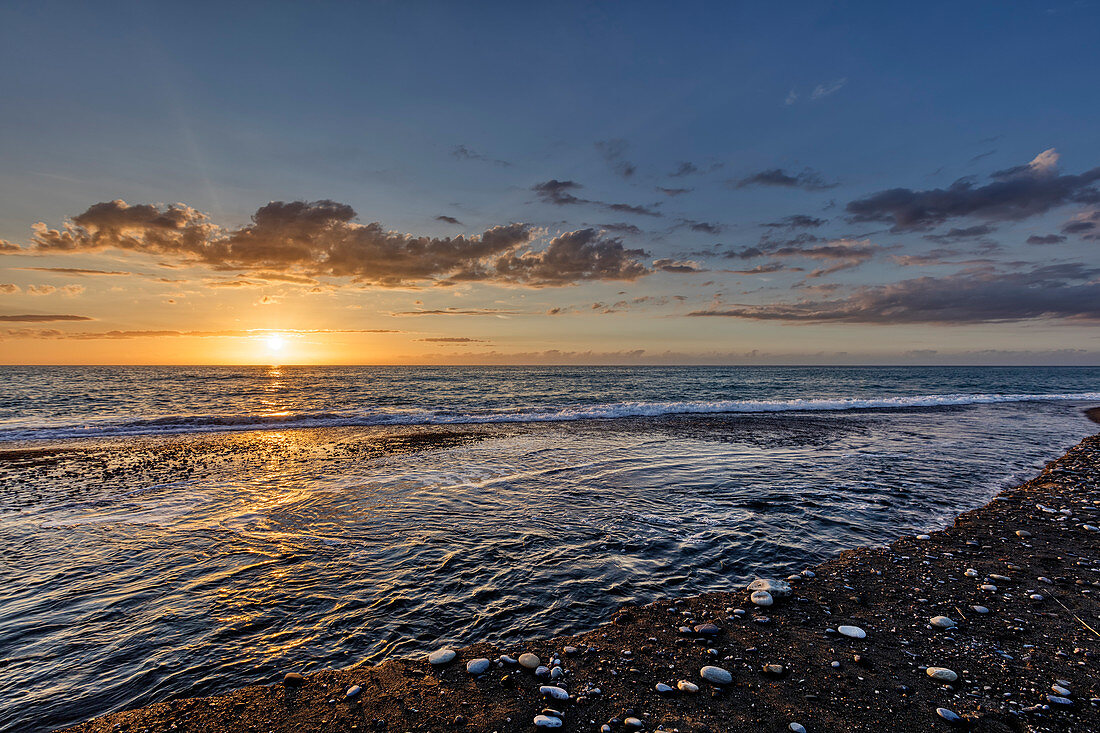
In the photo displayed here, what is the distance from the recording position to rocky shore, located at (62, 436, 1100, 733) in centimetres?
395

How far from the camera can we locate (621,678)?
4.48 meters

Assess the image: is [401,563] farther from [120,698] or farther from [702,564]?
[702,564]

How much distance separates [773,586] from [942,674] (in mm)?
2105

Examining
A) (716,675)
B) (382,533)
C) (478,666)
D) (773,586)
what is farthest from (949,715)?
(382,533)

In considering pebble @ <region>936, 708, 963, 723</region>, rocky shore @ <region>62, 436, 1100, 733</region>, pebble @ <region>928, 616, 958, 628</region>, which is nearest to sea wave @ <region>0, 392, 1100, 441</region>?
rocky shore @ <region>62, 436, 1100, 733</region>

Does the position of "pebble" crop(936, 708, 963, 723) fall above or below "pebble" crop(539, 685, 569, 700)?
above

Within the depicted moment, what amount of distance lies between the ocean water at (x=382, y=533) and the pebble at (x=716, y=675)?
1.46m

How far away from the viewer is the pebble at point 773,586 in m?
6.21

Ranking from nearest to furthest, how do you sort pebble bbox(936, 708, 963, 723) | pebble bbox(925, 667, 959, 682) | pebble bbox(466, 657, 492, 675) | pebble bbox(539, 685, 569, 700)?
1. pebble bbox(936, 708, 963, 723)
2. pebble bbox(539, 685, 569, 700)
3. pebble bbox(925, 667, 959, 682)
4. pebble bbox(466, 657, 492, 675)

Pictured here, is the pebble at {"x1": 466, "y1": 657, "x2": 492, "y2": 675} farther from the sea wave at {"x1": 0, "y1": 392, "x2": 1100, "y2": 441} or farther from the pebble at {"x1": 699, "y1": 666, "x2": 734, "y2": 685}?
the sea wave at {"x1": 0, "y1": 392, "x2": 1100, "y2": 441}

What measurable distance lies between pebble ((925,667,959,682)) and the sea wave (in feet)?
77.2

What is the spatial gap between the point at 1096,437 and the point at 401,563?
28.4 meters

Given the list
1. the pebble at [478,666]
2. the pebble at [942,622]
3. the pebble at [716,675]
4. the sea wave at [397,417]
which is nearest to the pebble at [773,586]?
the pebble at [942,622]

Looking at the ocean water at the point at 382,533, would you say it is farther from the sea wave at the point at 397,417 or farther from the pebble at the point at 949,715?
the sea wave at the point at 397,417
